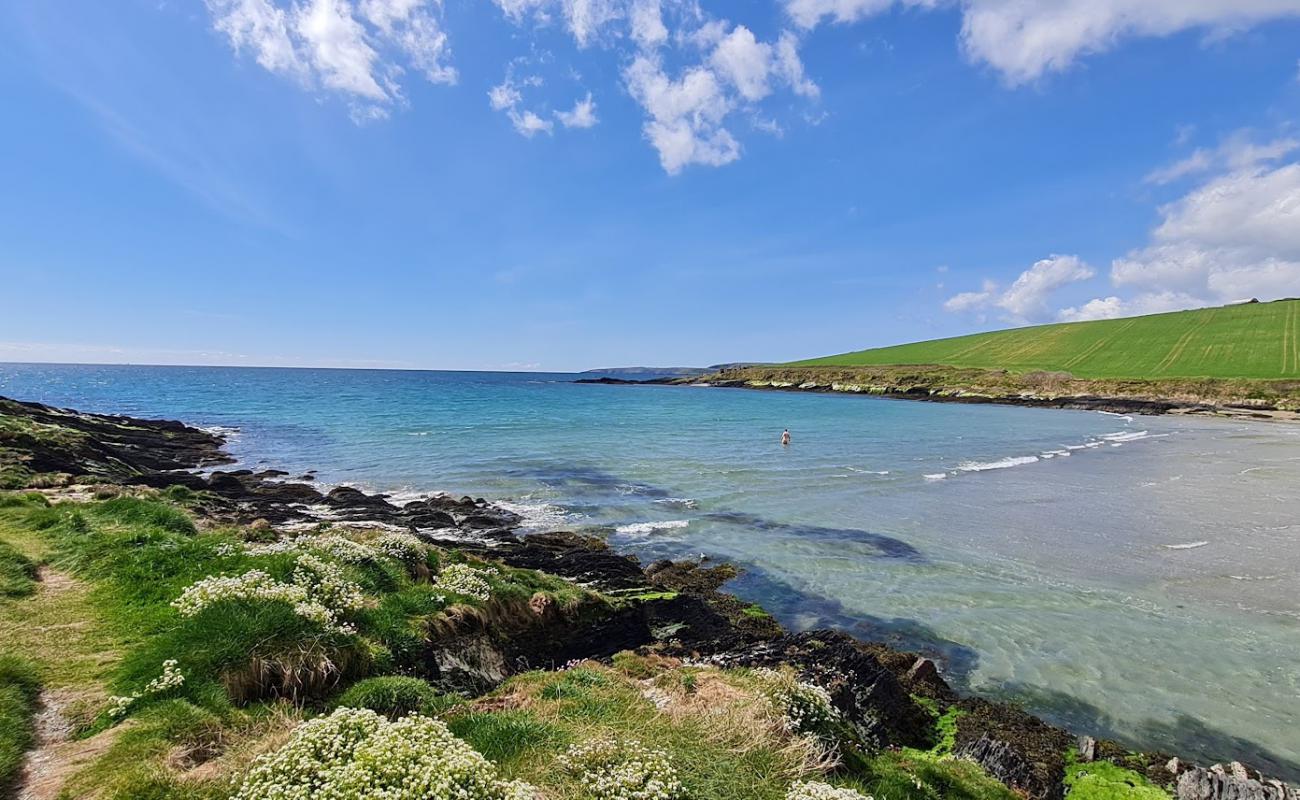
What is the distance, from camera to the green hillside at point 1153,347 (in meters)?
106

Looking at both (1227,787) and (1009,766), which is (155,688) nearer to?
(1009,766)

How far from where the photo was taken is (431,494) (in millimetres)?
31078

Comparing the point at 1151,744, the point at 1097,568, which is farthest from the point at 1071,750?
the point at 1097,568

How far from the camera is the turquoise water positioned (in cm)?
1284

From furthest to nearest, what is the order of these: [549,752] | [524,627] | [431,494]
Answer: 1. [431,494]
2. [524,627]
3. [549,752]

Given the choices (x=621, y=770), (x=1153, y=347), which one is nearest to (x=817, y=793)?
(x=621, y=770)

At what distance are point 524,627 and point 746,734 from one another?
6336 mm

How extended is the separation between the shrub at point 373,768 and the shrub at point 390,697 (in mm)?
1477

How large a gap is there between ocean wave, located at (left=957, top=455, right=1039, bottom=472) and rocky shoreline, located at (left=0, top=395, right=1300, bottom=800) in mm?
27260

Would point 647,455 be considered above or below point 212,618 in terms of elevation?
below

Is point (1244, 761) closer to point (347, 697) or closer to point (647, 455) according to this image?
point (347, 697)

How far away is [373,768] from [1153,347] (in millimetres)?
167253

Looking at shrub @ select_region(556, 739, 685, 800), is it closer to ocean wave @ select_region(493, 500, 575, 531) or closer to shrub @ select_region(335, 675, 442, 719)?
shrub @ select_region(335, 675, 442, 719)

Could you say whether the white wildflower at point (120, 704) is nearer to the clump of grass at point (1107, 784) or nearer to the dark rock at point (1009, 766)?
the dark rock at point (1009, 766)
